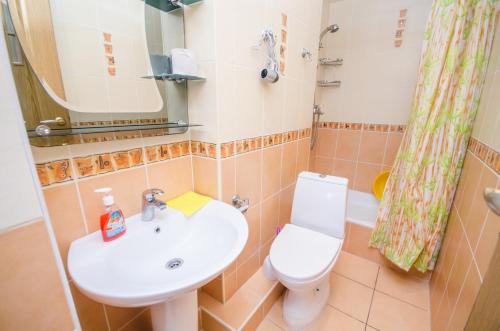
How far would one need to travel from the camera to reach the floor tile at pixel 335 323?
1271 mm

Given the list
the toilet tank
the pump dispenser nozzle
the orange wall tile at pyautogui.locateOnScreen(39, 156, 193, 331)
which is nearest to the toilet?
the toilet tank

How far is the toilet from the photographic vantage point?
113 centimetres

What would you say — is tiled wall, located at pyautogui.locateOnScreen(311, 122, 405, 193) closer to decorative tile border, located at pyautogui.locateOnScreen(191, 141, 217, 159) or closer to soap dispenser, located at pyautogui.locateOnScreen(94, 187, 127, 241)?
decorative tile border, located at pyautogui.locateOnScreen(191, 141, 217, 159)

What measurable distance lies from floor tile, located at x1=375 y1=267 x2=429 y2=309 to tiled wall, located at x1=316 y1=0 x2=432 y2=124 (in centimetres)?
127

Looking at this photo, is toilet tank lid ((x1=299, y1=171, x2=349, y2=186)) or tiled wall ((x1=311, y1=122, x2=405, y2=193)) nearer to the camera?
toilet tank lid ((x1=299, y1=171, x2=349, y2=186))

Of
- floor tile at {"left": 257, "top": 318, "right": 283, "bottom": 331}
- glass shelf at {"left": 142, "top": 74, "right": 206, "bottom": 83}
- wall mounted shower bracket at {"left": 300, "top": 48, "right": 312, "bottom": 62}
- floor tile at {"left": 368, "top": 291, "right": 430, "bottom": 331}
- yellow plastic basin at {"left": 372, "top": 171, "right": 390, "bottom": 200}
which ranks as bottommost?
floor tile at {"left": 257, "top": 318, "right": 283, "bottom": 331}

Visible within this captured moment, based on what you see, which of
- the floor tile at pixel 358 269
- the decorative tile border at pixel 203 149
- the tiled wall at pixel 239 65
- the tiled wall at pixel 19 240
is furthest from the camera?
the floor tile at pixel 358 269

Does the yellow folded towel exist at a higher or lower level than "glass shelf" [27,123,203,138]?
lower

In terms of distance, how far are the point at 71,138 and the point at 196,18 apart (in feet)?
2.19

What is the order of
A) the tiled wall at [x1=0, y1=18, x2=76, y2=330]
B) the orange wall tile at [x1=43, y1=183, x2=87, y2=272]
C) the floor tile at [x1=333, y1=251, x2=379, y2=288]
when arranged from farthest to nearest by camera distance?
the floor tile at [x1=333, y1=251, x2=379, y2=288] → the orange wall tile at [x1=43, y1=183, x2=87, y2=272] → the tiled wall at [x1=0, y1=18, x2=76, y2=330]

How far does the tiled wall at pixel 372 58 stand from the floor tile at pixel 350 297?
141 cm

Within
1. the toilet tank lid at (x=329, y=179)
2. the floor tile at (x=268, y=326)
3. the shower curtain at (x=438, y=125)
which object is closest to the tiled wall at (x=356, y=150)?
the shower curtain at (x=438, y=125)

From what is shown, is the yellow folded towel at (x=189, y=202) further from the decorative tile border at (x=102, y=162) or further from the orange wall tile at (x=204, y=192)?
the decorative tile border at (x=102, y=162)

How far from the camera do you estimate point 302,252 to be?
125cm
